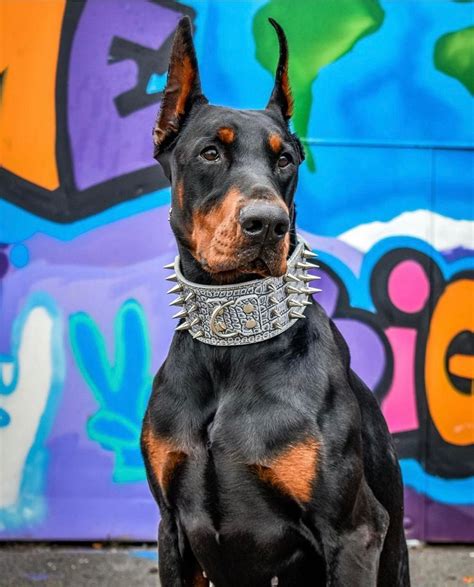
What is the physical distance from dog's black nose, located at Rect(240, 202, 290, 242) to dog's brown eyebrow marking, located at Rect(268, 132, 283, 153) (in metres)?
0.31

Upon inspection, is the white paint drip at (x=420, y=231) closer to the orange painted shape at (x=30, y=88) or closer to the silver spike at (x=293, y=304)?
the orange painted shape at (x=30, y=88)

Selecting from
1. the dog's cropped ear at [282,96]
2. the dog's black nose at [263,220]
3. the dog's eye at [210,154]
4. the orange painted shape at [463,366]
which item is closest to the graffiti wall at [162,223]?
the orange painted shape at [463,366]

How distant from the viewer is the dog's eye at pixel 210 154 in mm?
2592

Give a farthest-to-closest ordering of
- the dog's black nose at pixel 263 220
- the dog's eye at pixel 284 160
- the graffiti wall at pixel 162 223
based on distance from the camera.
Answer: the graffiti wall at pixel 162 223 < the dog's eye at pixel 284 160 < the dog's black nose at pixel 263 220

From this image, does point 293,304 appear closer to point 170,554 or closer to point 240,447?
point 240,447

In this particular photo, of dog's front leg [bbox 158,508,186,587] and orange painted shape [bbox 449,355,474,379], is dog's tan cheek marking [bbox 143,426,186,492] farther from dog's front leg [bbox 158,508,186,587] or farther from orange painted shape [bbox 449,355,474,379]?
orange painted shape [bbox 449,355,474,379]

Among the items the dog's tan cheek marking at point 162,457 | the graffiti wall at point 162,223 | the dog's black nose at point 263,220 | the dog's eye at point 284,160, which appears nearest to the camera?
the dog's black nose at point 263,220

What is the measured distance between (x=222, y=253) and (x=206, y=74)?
225 centimetres

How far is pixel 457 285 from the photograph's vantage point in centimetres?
451

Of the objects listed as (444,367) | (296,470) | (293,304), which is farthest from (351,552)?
(444,367)

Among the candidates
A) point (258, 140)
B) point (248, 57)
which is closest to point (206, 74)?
point (248, 57)

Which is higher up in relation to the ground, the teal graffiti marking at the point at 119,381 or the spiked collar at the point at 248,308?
the spiked collar at the point at 248,308

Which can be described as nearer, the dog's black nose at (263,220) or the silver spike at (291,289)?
the dog's black nose at (263,220)

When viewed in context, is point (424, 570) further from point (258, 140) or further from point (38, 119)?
point (38, 119)
